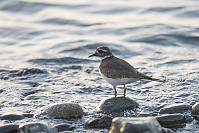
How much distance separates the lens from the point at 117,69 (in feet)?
27.2

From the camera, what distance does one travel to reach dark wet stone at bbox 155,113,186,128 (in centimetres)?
743

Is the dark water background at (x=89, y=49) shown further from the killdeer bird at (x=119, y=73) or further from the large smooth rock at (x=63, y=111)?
the killdeer bird at (x=119, y=73)

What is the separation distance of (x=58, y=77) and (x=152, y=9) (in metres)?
7.15

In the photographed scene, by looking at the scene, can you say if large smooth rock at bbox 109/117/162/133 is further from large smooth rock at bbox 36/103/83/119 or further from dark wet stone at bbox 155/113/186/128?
large smooth rock at bbox 36/103/83/119

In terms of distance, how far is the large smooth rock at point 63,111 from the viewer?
7.90 metres

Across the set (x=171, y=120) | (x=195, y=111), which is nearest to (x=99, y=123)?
(x=171, y=120)

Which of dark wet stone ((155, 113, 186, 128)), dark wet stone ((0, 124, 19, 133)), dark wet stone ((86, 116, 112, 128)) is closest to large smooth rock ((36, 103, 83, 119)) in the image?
dark wet stone ((86, 116, 112, 128))

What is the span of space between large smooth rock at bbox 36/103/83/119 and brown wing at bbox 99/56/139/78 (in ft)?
3.12

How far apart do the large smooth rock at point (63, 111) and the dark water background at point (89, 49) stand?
0.21 m

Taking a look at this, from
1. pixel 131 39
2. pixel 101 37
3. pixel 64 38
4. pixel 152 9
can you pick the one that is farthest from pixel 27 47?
pixel 152 9

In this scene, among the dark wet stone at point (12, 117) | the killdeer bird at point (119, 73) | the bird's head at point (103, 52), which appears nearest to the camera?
the dark wet stone at point (12, 117)

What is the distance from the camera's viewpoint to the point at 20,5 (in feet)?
58.1

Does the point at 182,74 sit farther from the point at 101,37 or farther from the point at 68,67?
the point at 101,37

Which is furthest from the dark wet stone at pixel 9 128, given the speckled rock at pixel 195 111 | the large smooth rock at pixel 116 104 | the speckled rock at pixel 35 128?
the speckled rock at pixel 195 111
